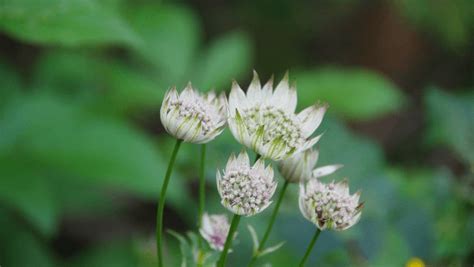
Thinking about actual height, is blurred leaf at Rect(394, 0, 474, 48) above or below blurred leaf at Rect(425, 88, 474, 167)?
above

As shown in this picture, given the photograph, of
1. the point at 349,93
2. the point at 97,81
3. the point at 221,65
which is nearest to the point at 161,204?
the point at 97,81

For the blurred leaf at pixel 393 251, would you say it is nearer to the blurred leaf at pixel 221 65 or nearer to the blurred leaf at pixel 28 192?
the blurred leaf at pixel 28 192

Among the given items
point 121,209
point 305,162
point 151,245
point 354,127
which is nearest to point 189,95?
point 305,162

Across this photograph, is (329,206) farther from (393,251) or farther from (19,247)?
(19,247)

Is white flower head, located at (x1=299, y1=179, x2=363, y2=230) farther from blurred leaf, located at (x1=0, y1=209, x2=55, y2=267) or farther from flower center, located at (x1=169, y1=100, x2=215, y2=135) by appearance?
blurred leaf, located at (x1=0, y1=209, x2=55, y2=267)

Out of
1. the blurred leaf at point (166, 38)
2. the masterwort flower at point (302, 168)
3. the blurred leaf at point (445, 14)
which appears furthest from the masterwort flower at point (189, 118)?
the blurred leaf at point (445, 14)

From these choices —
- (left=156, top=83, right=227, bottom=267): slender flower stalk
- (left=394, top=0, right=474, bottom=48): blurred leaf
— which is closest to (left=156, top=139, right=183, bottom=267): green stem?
(left=156, top=83, right=227, bottom=267): slender flower stalk

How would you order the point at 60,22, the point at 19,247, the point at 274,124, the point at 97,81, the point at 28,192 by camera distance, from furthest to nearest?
the point at 97,81
the point at 19,247
the point at 28,192
the point at 60,22
the point at 274,124
